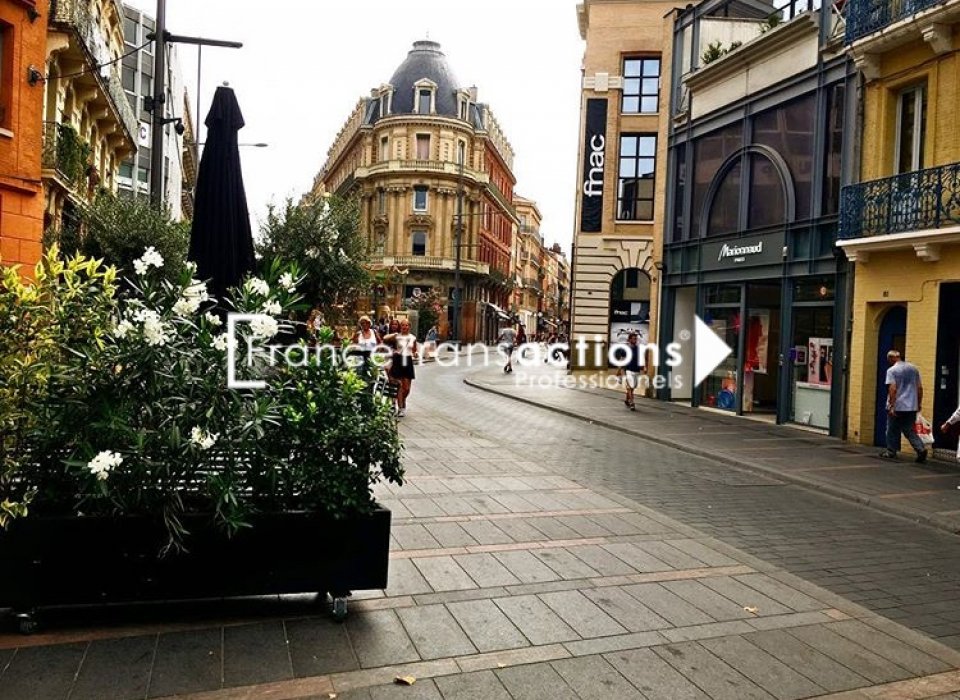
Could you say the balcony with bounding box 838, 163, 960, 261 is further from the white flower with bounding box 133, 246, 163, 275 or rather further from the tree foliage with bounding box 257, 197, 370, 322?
the tree foliage with bounding box 257, 197, 370, 322

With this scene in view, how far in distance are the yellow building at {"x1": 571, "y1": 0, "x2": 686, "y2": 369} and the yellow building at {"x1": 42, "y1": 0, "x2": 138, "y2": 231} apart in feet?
55.0

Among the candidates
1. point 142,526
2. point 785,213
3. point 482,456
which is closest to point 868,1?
point 785,213

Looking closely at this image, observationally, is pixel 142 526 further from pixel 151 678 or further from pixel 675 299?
pixel 675 299

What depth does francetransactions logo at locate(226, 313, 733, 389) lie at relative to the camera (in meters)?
4.67

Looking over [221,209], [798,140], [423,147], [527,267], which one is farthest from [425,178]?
[221,209]

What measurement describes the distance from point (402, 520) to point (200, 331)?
3.16m

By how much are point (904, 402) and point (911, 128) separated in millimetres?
5025

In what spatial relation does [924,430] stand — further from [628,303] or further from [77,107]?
[77,107]

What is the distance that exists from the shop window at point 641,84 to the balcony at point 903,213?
721 inches

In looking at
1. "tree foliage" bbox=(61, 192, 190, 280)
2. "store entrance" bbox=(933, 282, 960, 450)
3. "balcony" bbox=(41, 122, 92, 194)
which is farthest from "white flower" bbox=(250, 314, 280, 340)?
"tree foliage" bbox=(61, 192, 190, 280)

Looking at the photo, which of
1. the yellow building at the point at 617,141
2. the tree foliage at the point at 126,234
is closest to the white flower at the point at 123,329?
the tree foliage at the point at 126,234

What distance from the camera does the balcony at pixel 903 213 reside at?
1215 cm

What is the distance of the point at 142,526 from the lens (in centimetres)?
427

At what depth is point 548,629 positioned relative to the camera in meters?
4.70
